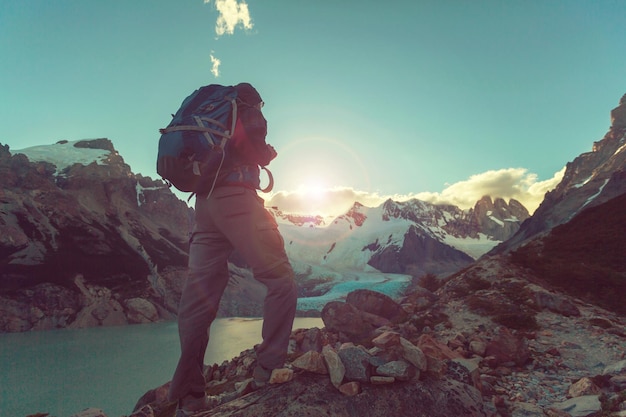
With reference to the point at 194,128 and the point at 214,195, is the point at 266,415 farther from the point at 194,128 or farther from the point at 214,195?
the point at 194,128

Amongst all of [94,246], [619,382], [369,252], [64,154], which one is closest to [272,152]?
[619,382]

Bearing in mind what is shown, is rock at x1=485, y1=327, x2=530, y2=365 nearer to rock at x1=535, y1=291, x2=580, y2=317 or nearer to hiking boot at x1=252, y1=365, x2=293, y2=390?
rock at x1=535, y1=291, x2=580, y2=317

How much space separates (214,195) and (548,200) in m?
100

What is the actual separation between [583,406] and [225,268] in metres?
4.59

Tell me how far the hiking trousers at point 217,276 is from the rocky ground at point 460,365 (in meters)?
0.35

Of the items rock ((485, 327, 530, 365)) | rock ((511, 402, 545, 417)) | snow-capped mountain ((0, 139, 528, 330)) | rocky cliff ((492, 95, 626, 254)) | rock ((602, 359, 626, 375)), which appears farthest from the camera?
rocky cliff ((492, 95, 626, 254))

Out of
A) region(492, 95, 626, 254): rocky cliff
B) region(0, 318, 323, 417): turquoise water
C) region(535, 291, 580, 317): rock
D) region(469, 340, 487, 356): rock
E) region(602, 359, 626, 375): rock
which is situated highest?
region(492, 95, 626, 254): rocky cliff

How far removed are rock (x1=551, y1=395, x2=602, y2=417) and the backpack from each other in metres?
4.87

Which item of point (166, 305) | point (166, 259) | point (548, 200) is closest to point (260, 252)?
point (166, 305)

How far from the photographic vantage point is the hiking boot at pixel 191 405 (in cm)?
270

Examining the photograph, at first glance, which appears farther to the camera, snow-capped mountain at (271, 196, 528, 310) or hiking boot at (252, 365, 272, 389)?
snow-capped mountain at (271, 196, 528, 310)

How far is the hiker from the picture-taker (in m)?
2.69

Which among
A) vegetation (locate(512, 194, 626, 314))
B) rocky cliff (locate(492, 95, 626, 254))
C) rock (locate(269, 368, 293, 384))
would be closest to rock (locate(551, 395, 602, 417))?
rock (locate(269, 368, 293, 384))

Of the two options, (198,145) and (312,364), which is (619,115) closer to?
(312,364)
